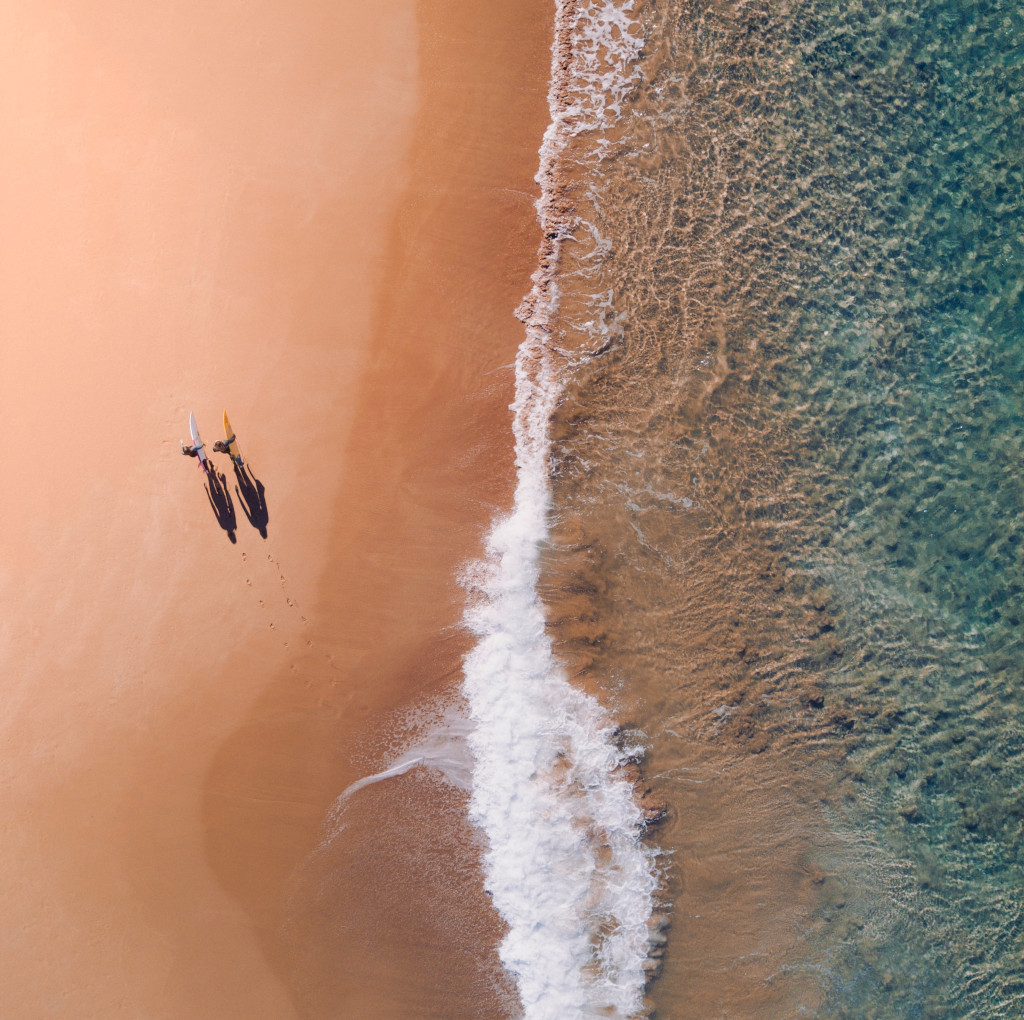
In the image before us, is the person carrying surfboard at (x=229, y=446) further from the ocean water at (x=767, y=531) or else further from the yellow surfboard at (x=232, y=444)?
the ocean water at (x=767, y=531)

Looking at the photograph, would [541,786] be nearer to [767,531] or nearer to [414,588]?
[414,588]

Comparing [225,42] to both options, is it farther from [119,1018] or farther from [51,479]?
[119,1018]

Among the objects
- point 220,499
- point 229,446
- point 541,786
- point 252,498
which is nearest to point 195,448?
point 229,446

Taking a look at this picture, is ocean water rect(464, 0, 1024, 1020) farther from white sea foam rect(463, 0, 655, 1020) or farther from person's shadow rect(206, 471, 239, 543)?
person's shadow rect(206, 471, 239, 543)

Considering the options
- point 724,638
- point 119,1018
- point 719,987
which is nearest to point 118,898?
point 119,1018

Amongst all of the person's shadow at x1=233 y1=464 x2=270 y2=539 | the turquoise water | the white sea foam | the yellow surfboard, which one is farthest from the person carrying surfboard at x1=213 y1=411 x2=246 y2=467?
the turquoise water

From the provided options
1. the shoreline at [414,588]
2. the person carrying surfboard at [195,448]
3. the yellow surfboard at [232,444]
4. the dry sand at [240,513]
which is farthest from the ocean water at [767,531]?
the person carrying surfboard at [195,448]

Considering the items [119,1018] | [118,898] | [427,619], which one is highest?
[427,619]
